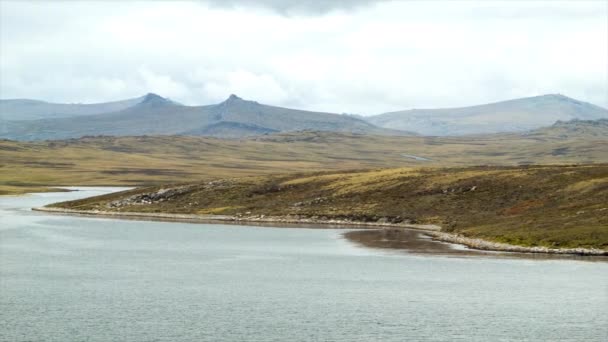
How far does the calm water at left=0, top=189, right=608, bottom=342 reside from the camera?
71.6 meters

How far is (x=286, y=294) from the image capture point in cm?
9038

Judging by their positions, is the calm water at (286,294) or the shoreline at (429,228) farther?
the shoreline at (429,228)

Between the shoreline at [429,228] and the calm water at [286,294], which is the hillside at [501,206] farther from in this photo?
the calm water at [286,294]

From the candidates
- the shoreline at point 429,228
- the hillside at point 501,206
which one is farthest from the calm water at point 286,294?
the hillside at point 501,206

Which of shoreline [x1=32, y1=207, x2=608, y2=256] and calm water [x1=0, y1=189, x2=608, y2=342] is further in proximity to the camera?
shoreline [x1=32, y1=207, x2=608, y2=256]

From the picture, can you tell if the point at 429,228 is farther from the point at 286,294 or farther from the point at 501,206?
the point at 286,294

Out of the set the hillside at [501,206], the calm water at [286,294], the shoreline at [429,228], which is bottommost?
the calm water at [286,294]

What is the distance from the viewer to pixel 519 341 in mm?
67750

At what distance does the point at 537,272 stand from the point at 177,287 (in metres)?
40.8

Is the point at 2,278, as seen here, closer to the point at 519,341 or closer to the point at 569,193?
the point at 519,341

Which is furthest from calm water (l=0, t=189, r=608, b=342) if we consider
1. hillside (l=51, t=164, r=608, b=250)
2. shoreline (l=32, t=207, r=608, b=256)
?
hillside (l=51, t=164, r=608, b=250)

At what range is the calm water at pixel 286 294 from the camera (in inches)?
2817

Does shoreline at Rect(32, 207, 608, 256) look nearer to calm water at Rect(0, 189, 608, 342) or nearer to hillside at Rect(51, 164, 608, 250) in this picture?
hillside at Rect(51, 164, 608, 250)

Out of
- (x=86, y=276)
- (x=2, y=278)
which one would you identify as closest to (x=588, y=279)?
(x=86, y=276)
